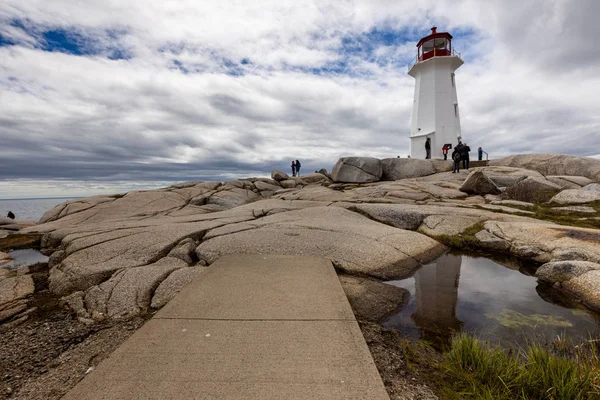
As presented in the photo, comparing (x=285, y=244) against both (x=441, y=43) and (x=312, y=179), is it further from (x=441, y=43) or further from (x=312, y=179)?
(x=441, y=43)

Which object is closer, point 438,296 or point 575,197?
point 438,296

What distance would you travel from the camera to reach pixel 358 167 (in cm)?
2653

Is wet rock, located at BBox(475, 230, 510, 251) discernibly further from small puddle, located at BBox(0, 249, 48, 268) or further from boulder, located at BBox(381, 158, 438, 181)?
boulder, located at BBox(381, 158, 438, 181)

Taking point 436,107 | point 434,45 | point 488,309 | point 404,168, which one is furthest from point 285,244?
point 434,45

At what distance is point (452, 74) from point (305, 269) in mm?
37923

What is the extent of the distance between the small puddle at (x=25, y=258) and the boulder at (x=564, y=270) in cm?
1251

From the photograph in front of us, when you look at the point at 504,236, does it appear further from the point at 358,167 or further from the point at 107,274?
the point at 358,167

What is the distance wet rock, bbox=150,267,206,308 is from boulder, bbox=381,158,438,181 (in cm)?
2453

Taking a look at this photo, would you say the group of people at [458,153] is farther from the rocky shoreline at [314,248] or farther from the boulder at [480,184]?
the rocky shoreline at [314,248]

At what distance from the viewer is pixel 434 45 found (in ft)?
115

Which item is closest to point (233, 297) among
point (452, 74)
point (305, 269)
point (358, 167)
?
point (305, 269)

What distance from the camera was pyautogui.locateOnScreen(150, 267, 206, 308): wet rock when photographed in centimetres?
457

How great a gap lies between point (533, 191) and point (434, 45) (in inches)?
1096

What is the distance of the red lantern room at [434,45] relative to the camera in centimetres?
3442
